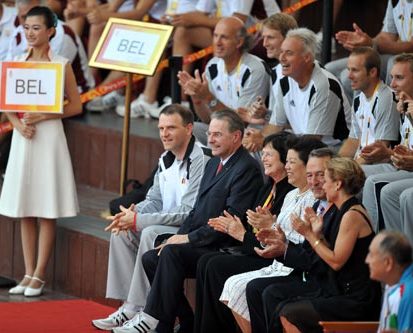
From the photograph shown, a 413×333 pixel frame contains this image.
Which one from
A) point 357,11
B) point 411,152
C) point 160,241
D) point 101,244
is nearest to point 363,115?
point 411,152

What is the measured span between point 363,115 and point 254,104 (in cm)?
118

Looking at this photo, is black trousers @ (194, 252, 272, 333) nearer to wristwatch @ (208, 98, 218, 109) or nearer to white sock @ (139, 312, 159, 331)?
white sock @ (139, 312, 159, 331)

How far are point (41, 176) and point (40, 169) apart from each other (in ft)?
0.18

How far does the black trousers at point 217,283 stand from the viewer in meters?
8.53

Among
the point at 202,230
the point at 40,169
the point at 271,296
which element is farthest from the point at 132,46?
the point at 271,296

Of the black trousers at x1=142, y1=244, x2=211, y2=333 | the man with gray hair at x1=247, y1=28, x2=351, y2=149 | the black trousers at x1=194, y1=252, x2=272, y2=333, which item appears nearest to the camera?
the black trousers at x1=194, y1=252, x2=272, y2=333

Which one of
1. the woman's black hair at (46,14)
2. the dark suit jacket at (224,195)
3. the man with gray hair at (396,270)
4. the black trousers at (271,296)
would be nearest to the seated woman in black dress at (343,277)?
the black trousers at (271,296)

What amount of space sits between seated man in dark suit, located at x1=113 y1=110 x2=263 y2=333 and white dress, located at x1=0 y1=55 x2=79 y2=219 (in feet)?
4.92

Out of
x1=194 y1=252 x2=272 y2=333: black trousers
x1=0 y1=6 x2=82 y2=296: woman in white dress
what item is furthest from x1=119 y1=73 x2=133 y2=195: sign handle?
x1=194 y1=252 x2=272 y2=333: black trousers

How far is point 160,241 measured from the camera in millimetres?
9195

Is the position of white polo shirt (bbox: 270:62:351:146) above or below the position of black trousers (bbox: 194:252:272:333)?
above

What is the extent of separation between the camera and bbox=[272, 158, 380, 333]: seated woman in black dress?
7.55 meters

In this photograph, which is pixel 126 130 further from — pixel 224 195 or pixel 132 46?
pixel 224 195

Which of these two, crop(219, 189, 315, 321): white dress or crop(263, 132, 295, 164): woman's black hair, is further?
crop(263, 132, 295, 164): woman's black hair
